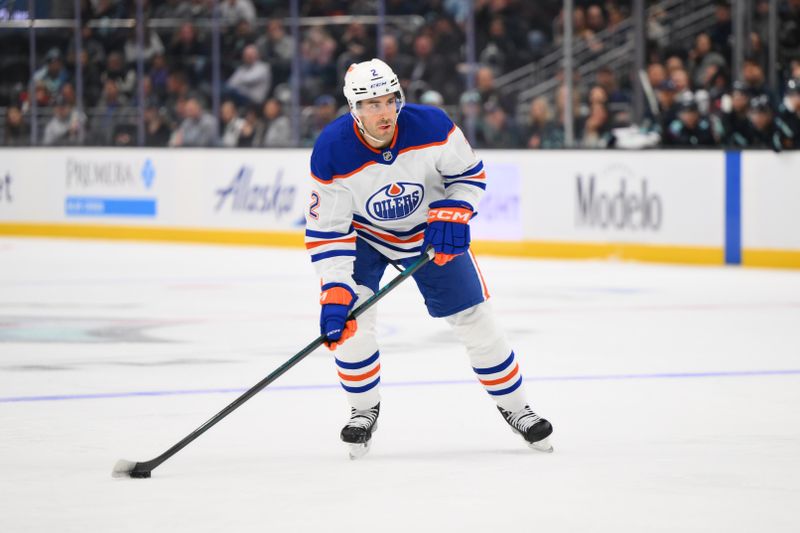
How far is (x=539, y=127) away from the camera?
1224cm

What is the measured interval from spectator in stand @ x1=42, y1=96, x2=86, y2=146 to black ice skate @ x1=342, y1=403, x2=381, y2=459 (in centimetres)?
1063

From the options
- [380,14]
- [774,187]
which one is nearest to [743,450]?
[774,187]

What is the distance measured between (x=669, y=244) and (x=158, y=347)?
202 inches

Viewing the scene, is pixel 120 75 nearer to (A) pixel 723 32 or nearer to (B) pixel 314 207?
(A) pixel 723 32

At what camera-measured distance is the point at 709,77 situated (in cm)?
1182

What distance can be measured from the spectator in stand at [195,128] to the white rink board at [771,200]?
5.29 m

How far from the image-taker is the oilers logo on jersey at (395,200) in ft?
14.7

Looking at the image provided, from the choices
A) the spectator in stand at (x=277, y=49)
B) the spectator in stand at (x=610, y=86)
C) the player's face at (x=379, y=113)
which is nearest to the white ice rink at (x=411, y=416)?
the player's face at (x=379, y=113)

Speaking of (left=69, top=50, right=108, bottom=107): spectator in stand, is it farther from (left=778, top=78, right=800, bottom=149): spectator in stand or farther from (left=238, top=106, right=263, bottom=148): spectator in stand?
(left=778, top=78, right=800, bottom=149): spectator in stand

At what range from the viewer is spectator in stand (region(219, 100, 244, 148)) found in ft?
45.3

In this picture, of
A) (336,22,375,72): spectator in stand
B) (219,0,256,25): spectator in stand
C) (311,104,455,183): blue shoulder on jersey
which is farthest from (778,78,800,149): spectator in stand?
(311,104,455,183): blue shoulder on jersey

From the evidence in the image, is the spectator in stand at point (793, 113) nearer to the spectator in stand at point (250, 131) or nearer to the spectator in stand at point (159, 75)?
the spectator in stand at point (250, 131)

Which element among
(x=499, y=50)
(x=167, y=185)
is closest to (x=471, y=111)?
(x=499, y=50)

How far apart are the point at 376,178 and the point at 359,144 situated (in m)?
0.11
